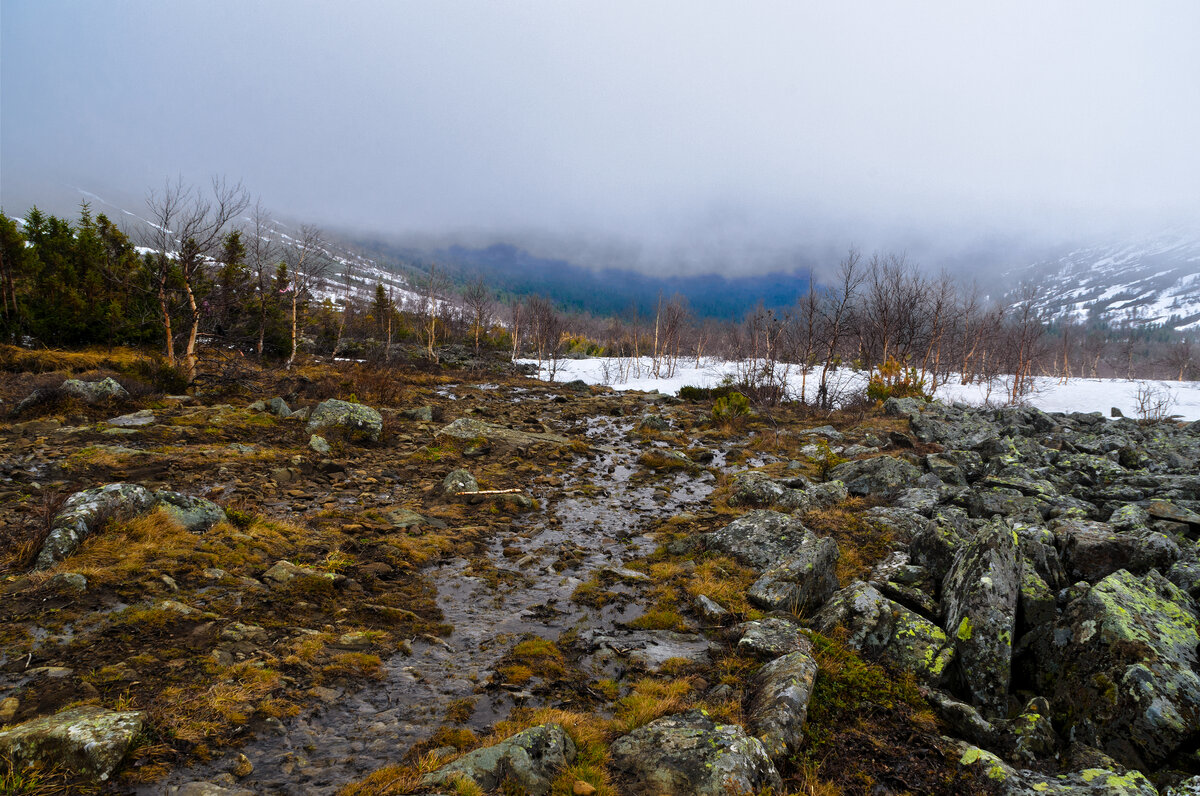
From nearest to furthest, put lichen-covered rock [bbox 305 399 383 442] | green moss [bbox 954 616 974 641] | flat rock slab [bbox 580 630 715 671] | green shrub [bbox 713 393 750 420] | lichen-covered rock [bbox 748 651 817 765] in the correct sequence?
lichen-covered rock [bbox 748 651 817 765] → green moss [bbox 954 616 974 641] → flat rock slab [bbox 580 630 715 671] → lichen-covered rock [bbox 305 399 383 442] → green shrub [bbox 713 393 750 420]

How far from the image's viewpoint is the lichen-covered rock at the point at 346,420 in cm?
1444

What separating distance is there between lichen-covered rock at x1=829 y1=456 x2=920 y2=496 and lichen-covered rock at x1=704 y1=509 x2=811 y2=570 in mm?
4094

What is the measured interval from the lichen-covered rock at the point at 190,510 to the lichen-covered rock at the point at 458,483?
4381 millimetres

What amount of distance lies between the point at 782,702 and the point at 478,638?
3632 millimetres

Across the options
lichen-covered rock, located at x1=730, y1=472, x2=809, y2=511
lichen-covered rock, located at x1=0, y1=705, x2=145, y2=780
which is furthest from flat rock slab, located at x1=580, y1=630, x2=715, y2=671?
lichen-covered rock, located at x1=730, y1=472, x2=809, y2=511

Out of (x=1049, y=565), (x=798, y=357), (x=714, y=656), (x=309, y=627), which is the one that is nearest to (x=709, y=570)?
(x=714, y=656)

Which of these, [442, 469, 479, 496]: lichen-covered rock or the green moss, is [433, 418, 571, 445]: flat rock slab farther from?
the green moss

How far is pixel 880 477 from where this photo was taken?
40.3 ft

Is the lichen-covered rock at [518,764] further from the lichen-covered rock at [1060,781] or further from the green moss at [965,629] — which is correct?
the green moss at [965,629]

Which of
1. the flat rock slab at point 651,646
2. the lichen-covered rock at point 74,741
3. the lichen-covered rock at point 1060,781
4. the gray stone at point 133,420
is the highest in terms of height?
the gray stone at point 133,420

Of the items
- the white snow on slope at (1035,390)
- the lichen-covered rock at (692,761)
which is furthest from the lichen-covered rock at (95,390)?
the white snow on slope at (1035,390)

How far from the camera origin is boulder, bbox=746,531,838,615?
6828mm

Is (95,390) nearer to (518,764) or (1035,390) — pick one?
(518,764)

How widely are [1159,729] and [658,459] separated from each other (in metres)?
13.0
